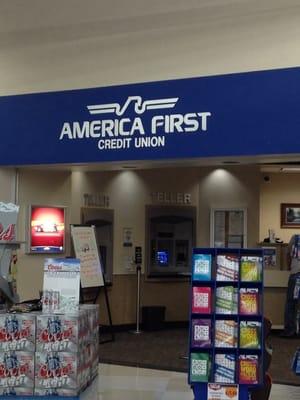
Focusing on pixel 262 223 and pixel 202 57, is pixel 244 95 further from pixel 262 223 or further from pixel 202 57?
pixel 262 223

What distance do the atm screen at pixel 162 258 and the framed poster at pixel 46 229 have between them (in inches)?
106

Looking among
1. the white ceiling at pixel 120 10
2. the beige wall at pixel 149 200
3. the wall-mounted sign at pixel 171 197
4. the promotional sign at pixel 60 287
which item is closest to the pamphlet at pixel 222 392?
the promotional sign at pixel 60 287

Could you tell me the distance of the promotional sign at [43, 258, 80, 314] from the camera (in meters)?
5.22

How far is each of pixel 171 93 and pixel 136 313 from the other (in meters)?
4.98

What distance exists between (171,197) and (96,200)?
1590 mm

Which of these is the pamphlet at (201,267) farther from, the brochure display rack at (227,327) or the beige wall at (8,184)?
the beige wall at (8,184)

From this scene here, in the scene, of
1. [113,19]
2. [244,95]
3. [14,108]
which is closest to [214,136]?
[244,95]

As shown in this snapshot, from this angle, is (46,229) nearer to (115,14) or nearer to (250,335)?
(115,14)

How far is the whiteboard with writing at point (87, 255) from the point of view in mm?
9266

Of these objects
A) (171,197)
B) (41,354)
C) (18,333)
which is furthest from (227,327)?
(171,197)

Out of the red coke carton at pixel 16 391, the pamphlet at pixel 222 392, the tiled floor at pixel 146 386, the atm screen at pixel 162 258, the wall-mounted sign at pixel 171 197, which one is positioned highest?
the wall-mounted sign at pixel 171 197

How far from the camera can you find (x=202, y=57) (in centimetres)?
712

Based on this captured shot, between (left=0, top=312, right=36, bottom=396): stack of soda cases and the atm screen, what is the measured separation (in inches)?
249

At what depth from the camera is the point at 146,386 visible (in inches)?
273
